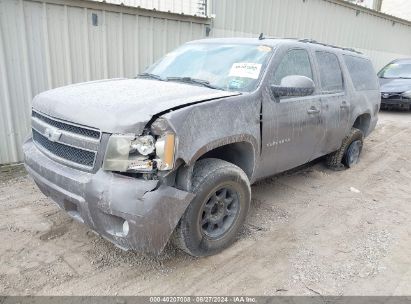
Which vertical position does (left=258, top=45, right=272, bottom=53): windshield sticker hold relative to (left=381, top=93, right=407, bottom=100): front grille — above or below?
above

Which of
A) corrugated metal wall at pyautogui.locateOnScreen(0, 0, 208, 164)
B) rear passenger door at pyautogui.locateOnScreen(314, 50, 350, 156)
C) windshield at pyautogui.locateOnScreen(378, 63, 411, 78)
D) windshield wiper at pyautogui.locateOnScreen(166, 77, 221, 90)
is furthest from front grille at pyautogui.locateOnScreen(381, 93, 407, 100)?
windshield wiper at pyautogui.locateOnScreen(166, 77, 221, 90)

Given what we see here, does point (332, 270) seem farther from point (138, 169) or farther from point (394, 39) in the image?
point (394, 39)

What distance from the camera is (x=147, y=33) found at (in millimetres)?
6582

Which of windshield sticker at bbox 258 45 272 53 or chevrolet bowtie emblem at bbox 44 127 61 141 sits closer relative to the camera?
chevrolet bowtie emblem at bbox 44 127 61 141

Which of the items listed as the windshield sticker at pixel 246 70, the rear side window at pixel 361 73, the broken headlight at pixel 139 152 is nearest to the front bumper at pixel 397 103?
the rear side window at pixel 361 73

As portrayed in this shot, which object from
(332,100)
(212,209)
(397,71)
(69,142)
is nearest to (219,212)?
(212,209)

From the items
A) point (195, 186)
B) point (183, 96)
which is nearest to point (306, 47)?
point (183, 96)

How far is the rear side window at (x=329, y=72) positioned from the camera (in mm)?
4531

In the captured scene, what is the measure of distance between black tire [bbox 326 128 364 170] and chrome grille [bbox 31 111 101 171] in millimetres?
4100

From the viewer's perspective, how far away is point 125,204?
2537 millimetres

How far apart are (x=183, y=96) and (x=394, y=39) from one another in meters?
16.5

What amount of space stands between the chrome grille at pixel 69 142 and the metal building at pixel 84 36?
8.08 ft

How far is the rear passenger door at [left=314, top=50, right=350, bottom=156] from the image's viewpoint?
451 cm

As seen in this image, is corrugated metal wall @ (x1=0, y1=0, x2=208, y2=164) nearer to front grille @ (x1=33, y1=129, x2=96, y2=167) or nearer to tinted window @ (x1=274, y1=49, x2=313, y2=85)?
front grille @ (x1=33, y1=129, x2=96, y2=167)
